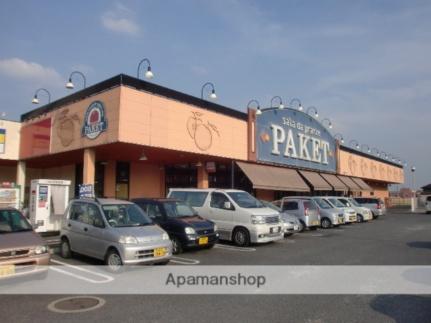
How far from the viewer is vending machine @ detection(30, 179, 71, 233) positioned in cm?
1503

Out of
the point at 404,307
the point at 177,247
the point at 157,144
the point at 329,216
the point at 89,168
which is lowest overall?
the point at 404,307

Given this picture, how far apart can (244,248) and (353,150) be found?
3469 cm

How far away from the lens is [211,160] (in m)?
23.0

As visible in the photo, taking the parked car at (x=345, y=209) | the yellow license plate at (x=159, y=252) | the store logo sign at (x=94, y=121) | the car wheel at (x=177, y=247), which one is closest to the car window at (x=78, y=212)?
the yellow license plate at (x=159, y=252)

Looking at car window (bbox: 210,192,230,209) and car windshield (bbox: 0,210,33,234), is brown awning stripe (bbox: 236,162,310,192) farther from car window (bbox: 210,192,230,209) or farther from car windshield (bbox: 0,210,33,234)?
car windshield (bbox: 0,210,33,234)

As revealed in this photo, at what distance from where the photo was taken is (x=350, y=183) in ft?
132

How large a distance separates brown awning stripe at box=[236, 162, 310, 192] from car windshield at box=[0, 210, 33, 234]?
15.7 meters

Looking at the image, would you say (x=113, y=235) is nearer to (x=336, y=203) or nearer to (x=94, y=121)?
(x=94, y=121)

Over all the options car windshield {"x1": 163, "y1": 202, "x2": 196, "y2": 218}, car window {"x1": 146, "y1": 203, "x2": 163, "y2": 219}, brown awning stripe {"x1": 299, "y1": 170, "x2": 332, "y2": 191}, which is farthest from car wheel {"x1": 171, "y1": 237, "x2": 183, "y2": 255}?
brown awning stripe {"x1": 299, "y1": 170, "x2": 332, "y2": 191}

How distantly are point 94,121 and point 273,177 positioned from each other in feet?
41.7

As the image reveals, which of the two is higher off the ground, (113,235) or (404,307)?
(113,235)

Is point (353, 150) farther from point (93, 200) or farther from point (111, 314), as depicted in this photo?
point (111, 314)

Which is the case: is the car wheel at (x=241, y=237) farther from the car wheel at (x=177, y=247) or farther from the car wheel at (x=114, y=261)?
the car wheel at (x=114, y=261)

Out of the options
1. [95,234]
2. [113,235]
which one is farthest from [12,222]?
[113,235]
